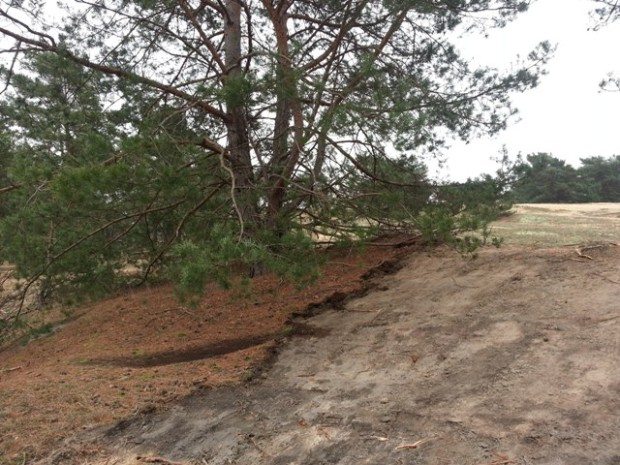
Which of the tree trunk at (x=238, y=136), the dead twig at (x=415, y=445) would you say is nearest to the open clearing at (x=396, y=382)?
the dead twig at (x=415, y=445)

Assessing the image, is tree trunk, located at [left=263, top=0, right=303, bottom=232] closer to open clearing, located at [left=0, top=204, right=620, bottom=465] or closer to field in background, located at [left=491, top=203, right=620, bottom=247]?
open clearing, located at [left=0, top=204, right=620, bottom=465]

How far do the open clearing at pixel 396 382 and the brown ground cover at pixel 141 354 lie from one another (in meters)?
0.04

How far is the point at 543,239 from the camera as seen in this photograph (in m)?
7.97

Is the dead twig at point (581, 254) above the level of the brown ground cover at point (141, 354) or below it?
above

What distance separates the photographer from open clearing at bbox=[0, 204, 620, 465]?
3293 millimetres

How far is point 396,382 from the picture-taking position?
436 cm

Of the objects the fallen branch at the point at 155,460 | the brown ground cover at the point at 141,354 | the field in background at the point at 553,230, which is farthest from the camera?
the field in background at the point at 553,230

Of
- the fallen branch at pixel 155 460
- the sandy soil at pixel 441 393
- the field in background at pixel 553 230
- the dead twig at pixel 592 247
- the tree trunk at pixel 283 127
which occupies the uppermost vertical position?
the tree trunk at pixel 283 127

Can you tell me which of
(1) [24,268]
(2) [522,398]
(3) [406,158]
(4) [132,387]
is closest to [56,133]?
(1) [24,268]

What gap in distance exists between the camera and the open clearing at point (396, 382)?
3293 millimetres

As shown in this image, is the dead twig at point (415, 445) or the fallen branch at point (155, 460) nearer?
the dead twig at point (415, 445)

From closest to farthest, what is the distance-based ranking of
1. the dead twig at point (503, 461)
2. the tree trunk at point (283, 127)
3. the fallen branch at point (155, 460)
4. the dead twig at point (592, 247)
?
the dead twig at point (503, 461), the fallen branch at point (155, 460), the tree trunk at point (283, 127), the dead twig at point (592, 247)

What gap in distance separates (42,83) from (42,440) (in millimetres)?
6661

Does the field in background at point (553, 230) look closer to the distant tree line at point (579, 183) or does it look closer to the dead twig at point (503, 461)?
the dead twig at point (503, 461)
